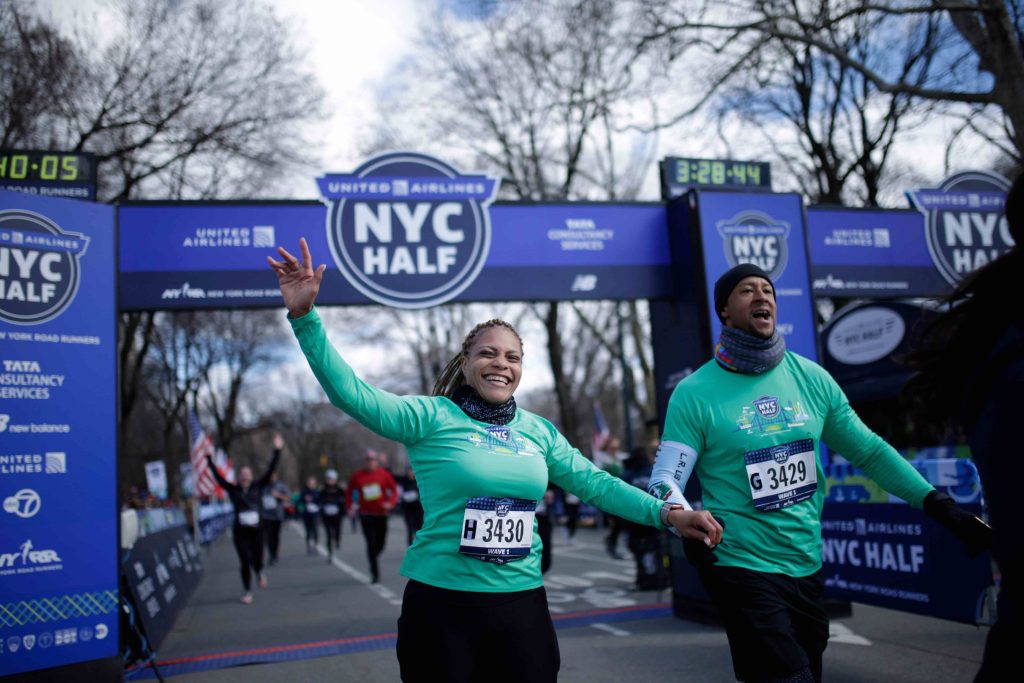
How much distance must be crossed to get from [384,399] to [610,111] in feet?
64.9

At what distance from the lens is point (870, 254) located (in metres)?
10.2

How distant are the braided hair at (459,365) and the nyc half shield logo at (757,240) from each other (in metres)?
5.66

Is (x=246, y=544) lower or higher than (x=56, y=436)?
lower

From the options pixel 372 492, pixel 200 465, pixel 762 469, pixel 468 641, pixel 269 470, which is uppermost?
pixel 762 469

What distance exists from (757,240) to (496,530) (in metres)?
6.43

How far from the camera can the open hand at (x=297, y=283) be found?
9.39 ft

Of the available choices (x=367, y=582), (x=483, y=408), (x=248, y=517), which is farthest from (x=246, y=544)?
(x=483, y=408)

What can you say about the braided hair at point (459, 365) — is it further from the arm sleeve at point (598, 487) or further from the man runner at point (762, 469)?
the man runner at point (762, 469)

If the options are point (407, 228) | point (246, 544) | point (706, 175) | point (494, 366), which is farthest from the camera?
point (246, 544)

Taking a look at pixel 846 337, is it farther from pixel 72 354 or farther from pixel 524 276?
pixel 72 354

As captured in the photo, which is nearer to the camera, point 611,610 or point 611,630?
point 611,630

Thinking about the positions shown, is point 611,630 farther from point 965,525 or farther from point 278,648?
point 965,525

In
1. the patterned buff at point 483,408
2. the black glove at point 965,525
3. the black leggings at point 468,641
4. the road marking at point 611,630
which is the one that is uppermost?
the patterned buff at point 483,408

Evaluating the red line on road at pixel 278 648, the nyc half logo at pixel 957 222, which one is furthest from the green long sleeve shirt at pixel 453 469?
the nyc half logo at pixel 957 222
